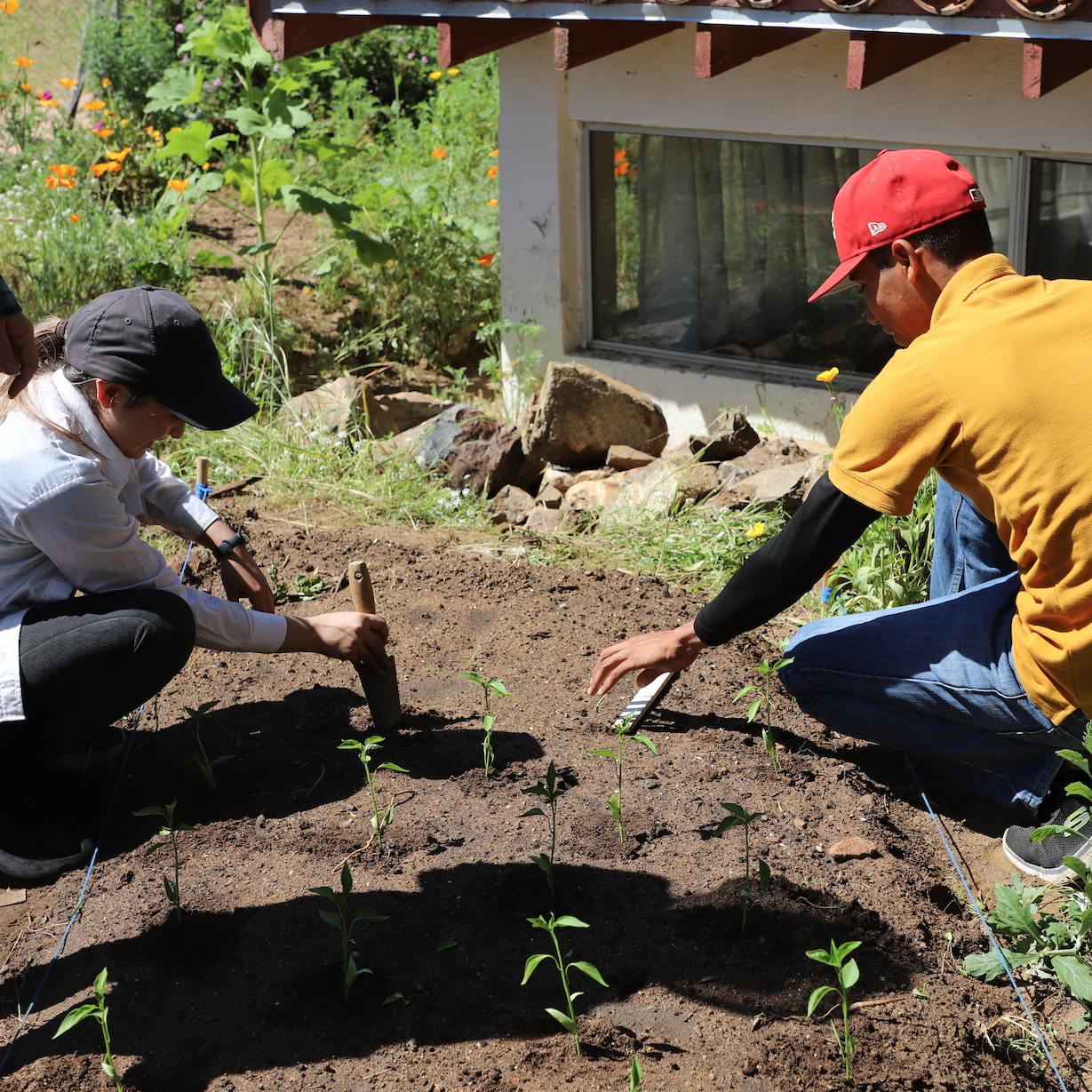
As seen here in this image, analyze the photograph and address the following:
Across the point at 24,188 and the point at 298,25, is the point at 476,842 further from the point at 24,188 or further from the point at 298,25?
the point at 24,188

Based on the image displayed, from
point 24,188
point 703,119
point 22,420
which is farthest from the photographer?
point 24,188

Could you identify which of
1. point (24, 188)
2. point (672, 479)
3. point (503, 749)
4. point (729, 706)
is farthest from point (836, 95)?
point (24, 188)

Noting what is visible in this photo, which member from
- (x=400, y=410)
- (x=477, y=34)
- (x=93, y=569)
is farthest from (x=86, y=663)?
(x=477, y=34)

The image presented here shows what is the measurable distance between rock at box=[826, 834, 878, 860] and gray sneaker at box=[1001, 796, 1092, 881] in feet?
1.18

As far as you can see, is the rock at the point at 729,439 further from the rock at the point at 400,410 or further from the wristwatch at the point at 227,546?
the wristwatch at the point at 227,546

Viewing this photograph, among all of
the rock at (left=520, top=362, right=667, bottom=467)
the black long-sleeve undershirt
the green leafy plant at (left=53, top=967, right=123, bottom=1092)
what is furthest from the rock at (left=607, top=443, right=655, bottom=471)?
the green leafy plant at (left=53, top=967, right=123, bottom=1092)

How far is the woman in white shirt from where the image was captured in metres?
2.43

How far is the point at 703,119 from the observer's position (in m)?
4.97

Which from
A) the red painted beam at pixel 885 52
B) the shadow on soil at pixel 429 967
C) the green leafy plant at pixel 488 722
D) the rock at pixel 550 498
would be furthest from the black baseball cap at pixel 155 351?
the red painted beam at pixel 885 52

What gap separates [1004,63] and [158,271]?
437 centimetres

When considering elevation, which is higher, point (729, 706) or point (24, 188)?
point (24, 188)

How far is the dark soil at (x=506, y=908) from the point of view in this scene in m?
2.06

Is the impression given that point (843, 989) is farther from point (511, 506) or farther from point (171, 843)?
point (511, 506)

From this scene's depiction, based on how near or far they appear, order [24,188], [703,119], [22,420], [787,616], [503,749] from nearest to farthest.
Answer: [22,420]
[503,749]
[787,616]
[703,119]
[24,188]
